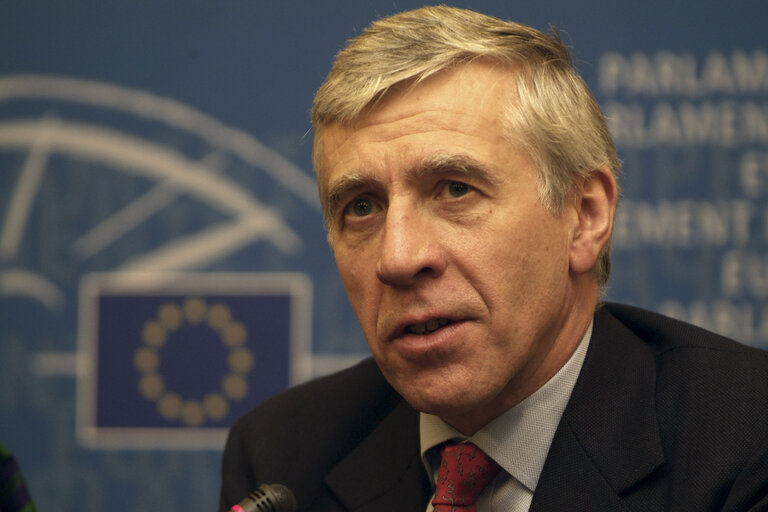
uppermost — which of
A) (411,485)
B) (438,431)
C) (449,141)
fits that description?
(449,141)

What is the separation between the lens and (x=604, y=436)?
148cm

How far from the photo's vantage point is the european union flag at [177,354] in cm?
240

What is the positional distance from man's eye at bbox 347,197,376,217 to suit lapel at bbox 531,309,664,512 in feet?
1.65

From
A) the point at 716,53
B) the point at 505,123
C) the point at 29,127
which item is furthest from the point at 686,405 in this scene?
the point at 29,127

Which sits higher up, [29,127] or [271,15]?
[271,15]

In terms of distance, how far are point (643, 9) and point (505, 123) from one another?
1038 millimetres

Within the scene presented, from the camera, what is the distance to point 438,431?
1.64 metres

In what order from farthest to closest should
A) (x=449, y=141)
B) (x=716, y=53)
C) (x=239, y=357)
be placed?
(x=239, y=357) < (x=716, y=53) < (x=449, y=141)

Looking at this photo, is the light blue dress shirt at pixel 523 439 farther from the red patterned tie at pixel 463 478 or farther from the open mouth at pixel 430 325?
the open mouth at pixel 430 325

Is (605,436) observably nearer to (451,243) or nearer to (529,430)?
(529,430)

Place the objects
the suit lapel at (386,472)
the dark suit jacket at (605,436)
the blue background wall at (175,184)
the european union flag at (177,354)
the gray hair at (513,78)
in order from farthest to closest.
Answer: the european union flag at (177,354) < the blue background wall at (175,184) < the suit lapel at (386,472) < the gray hair at (513,78) < the dark suit jacket at (605,436)

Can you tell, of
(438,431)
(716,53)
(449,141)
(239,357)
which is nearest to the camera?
(449,141)

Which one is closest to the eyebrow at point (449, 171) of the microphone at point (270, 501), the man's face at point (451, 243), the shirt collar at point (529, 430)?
the man's face at point (451, 243)

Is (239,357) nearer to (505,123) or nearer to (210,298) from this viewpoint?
(210,298)
